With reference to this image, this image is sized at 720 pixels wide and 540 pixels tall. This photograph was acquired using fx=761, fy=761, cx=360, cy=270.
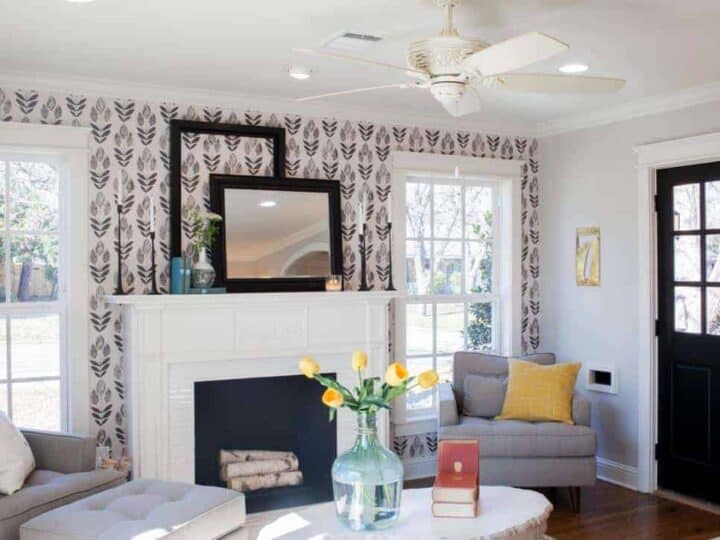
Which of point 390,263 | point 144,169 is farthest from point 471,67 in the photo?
point 390,263

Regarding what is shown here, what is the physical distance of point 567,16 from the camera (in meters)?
3.18

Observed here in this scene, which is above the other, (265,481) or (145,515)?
(145,515)

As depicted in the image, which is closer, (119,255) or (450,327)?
(119,255)

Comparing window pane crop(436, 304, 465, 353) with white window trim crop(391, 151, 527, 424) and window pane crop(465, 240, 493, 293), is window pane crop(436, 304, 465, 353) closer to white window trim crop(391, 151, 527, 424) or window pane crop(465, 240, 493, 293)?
window pane crop(465, 240, 493, 293)

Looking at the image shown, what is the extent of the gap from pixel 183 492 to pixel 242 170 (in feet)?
6.88

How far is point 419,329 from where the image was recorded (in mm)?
5320

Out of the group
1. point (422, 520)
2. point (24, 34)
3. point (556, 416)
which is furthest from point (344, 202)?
point (422, 520)

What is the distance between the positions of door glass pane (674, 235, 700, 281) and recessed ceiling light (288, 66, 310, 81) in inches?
99.0

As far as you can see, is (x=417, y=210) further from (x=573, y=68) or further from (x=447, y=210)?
(x=573, y=68)

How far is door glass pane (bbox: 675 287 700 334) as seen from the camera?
463 cm

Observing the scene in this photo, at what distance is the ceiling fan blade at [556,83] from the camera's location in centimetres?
284

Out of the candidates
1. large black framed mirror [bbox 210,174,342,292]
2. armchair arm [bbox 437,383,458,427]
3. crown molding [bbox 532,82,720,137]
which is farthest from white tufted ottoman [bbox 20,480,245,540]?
crown molding [bbox 532,82,720,137]

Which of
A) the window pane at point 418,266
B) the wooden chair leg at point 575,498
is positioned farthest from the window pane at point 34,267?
the wooden chair leg at point 575,498

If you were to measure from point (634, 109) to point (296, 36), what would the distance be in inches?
99.4
